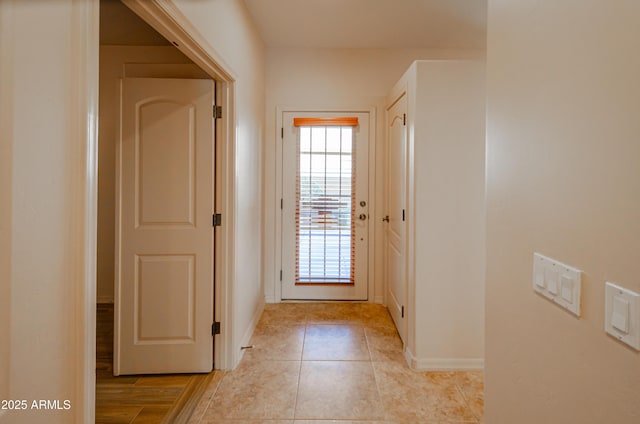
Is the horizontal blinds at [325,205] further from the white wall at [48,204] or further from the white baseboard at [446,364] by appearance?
the white wall at [48,204]

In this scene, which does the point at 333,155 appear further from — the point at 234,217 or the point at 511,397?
the point at 511,397

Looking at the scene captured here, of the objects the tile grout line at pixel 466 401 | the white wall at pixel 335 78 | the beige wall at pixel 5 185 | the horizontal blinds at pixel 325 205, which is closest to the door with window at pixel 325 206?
the horizontal blinds at pixel 325 205

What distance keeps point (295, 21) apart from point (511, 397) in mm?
3144

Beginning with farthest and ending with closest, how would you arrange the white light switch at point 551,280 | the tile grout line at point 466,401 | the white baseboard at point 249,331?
the white baseboard at point 249,331
the tile grout line at point 466,401
the white light switch at point 551,280

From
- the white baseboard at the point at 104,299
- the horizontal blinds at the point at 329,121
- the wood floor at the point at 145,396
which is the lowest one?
the wood floor at the point at 145,396

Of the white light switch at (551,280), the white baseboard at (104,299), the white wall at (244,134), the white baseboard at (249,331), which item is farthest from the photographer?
the white baseboard at (104,299)

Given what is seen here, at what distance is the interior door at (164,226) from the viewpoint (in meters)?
2.25

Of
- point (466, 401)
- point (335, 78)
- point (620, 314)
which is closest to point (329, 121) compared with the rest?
point (335, 78)

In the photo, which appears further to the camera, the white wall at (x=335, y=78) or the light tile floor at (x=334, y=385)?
the white wall at (x=335, y=78)

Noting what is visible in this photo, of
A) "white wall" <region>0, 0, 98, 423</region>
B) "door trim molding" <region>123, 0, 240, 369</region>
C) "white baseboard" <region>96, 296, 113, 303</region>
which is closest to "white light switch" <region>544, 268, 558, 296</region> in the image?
"white wall" <region>0, 0, 98, 423</region>

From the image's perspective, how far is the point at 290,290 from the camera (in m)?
3.80

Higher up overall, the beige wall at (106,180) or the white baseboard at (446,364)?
the beige wall at (106,180)

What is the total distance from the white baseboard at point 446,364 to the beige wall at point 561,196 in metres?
1.20

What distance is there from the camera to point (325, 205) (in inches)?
147
